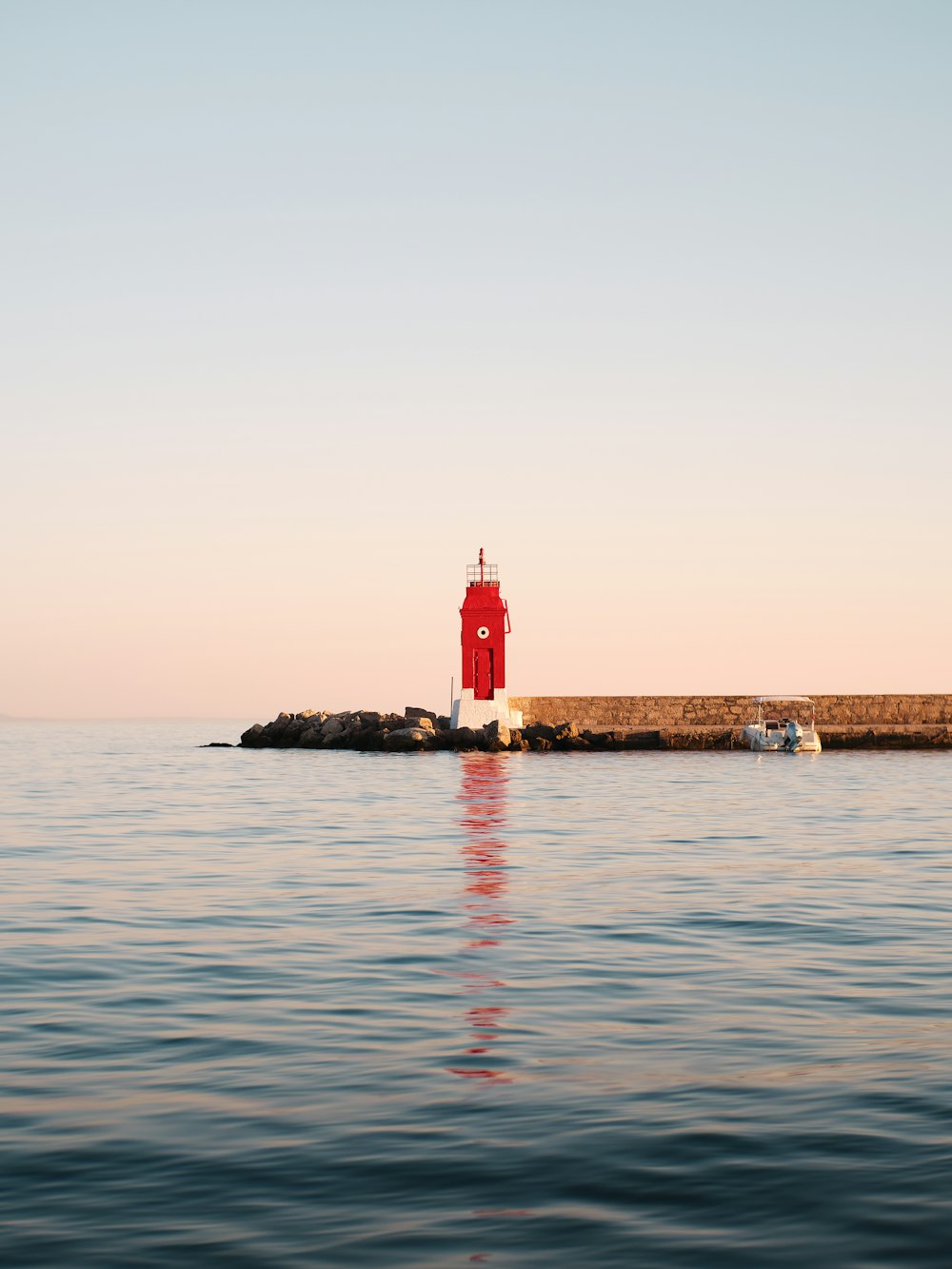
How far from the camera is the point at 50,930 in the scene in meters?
11.6

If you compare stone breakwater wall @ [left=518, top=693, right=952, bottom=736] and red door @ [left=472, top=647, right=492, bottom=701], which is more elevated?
red door @ [left=472, top=647, right=492, bottom=701]

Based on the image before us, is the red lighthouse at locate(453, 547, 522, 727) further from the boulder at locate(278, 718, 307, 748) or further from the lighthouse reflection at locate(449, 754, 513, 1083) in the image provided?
the lighthouse reflection at locate(449, 754, 513, 1083)

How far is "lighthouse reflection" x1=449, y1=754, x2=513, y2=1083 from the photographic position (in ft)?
23.9

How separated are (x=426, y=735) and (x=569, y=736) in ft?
17.8

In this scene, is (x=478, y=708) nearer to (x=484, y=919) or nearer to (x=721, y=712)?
(x=721, y=712)

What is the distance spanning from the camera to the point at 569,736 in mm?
Result: 50531

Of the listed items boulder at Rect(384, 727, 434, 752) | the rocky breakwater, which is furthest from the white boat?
boulder at Rect(384, 727, 434, 752)

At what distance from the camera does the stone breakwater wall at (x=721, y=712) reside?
176 ft

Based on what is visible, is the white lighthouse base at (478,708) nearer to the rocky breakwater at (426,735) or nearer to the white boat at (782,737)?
the rocky breakwater at (426,735)

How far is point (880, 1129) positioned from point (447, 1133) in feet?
6.24

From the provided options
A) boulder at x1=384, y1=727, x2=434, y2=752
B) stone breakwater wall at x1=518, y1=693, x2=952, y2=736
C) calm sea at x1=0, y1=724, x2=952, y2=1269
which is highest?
stone breakwater wall at x1=518, y1=693, x2=952, y2=736

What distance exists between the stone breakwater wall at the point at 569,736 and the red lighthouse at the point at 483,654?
2.20 feet

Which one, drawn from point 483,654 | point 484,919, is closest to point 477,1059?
point 484,919

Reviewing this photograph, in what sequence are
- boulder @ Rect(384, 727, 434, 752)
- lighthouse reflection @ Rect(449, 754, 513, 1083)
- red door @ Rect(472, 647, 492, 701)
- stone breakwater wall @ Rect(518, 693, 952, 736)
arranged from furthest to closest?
stone breakwater wall @ Rect(518, 693, 952, 736) < boulder @ Rect(384, 727, 434, 752) < red door @ Rect(472, 647, 492, 701) < lighthouse reflection @ Rect(449, 754, 513, 1083)
